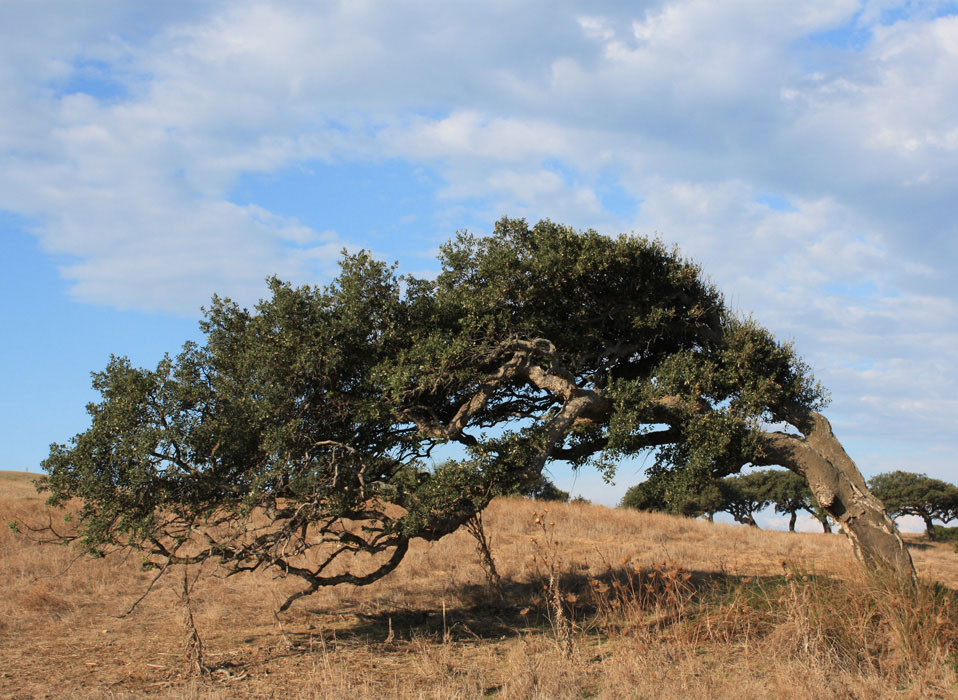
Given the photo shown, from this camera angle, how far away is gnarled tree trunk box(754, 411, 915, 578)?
12.3 meters

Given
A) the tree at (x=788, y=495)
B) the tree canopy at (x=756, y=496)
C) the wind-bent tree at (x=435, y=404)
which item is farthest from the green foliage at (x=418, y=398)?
the tree at (x=788, y=495)

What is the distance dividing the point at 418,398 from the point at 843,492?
8062 millimetres

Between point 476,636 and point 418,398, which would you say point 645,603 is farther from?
point 418,398

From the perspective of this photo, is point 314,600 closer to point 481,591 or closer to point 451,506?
point 481,591

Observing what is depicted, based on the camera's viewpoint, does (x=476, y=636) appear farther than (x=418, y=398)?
No

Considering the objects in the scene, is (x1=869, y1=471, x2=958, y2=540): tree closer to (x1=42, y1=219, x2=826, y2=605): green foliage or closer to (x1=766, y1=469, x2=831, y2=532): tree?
(x1=766, y1=469, x2=831, y2=532): tree

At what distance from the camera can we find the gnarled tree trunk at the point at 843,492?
12.3m

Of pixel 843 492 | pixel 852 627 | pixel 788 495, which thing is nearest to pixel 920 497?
pixel 788 495

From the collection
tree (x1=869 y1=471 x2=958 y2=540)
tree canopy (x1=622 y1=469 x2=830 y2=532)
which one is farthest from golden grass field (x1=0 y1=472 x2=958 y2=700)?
tree (x1=869 y1=471 x2=958 y2=540)

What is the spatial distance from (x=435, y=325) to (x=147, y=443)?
495 centimetres

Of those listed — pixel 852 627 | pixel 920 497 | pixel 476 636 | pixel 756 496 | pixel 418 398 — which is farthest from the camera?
pixel 756 496

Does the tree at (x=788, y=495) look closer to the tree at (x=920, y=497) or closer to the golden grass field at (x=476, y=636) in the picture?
the tree at (x=920, y=497)

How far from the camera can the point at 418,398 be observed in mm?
11805

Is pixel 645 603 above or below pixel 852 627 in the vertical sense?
below
